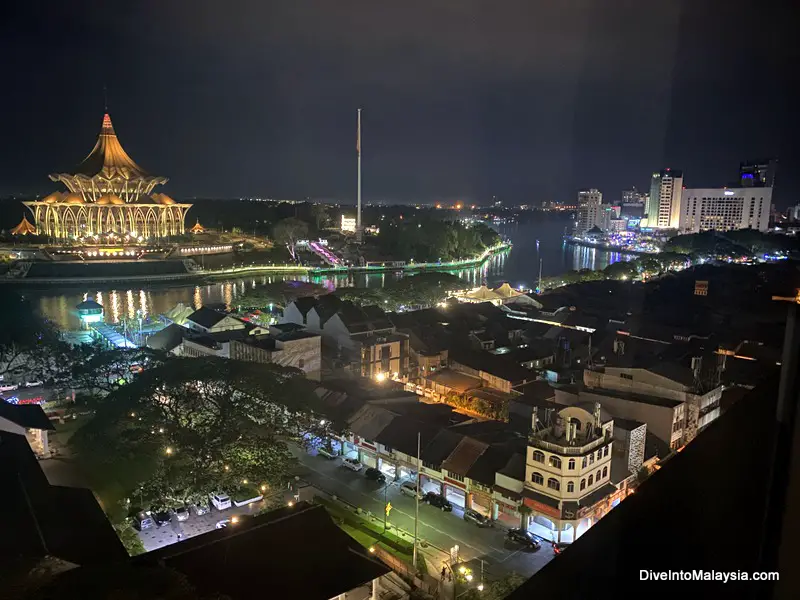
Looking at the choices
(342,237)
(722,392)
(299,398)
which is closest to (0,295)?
(299,398)

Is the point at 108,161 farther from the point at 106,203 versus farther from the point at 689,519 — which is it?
the point at 689,519

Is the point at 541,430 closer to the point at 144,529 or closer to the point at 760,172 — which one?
the point at 144,529

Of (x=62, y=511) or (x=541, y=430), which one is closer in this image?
(x=62, y=511)

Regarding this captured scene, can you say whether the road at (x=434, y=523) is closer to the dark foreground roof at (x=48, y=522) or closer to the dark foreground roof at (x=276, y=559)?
the dark foreground roof at (x=276, y=559)

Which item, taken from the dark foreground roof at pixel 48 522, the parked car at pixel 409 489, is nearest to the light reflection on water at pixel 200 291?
the parked car at pixel 409 489

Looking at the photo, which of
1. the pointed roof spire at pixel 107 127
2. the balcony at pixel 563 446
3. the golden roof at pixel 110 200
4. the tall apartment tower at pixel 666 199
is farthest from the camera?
the tall apartment tower at pixel 666 199

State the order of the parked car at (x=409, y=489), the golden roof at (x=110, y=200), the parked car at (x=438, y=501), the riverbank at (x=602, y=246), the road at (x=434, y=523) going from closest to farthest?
1. the road at (x=434, y=523)
2. the parked car at (x=438, y=501)
3. the parked car at (x=409, y=489)
4. the golden roof at (x=110, y=200)
5. the riverbank at (x=602, y=246)
